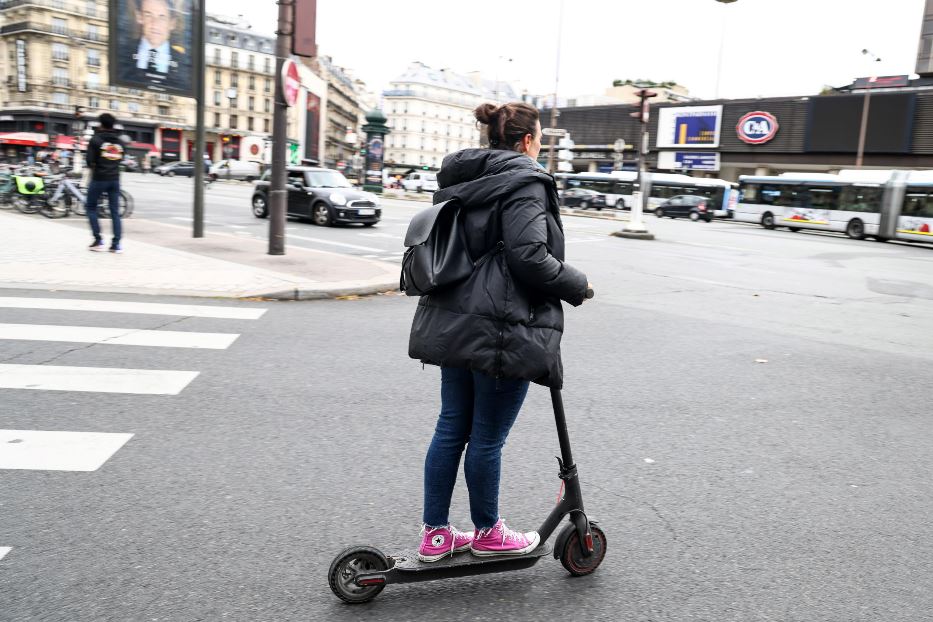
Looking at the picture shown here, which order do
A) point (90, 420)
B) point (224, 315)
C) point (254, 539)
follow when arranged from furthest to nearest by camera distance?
1. point (224, 315)
2. point (90, 420)
3. point (254, 539)

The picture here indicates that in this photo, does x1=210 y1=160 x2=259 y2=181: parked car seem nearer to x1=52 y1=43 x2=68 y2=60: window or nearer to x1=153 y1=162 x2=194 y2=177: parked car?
x1=153 y1=162 x2=194 y2=177: parked car

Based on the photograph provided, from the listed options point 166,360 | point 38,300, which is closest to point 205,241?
point 38,300

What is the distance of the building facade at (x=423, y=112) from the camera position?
131m

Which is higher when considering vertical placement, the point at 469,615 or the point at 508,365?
the point at 508,365

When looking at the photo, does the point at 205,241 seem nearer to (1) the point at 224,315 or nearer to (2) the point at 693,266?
(1) the point at 224,315

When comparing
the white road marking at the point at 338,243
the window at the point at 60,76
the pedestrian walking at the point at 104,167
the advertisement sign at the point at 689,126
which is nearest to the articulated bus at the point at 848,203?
the advertisement sign at the point at 689,126

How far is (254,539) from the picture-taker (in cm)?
301

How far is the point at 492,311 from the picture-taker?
248cm

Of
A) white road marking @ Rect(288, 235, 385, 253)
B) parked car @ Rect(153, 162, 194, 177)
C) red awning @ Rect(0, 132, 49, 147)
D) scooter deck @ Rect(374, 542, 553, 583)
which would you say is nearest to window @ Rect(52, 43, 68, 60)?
red awning @ Rect(0, 132, 49, 147)

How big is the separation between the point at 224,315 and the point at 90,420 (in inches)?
126

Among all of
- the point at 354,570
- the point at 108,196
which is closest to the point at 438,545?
the point at 354,570

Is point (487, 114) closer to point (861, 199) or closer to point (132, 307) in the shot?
point (132, 307)

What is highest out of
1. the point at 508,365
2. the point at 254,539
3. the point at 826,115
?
the point at 826,115

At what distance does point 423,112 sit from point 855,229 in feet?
353
